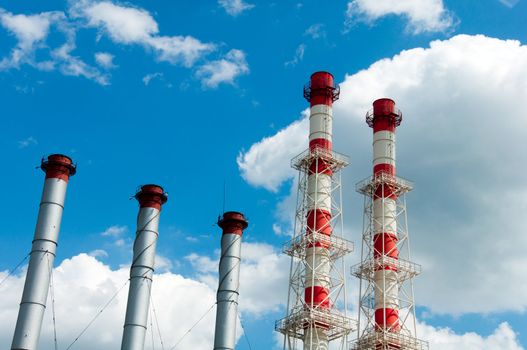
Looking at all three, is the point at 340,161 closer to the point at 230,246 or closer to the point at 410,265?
the point at 410,265

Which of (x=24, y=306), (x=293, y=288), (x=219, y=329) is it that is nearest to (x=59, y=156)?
(x=24, y=306)

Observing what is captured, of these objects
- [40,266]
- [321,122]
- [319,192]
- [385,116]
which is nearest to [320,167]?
[319,192]

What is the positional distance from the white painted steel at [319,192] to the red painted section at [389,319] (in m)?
8.59

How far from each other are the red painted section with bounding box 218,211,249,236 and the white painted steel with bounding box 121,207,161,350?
16.1 ft

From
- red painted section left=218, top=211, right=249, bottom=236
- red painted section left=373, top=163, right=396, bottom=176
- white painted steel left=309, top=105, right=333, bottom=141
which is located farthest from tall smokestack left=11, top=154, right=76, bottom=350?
red painted section left=373, top=163, right=396, bottom=176

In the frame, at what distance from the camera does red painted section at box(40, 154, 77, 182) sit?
A: 47500 mm

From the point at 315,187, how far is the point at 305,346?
12.2m

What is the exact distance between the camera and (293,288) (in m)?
A: 58.2

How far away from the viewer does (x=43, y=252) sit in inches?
1790

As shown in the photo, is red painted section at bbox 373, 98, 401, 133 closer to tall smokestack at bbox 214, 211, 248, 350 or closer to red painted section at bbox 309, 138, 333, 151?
red painted section at bbox 309, 138, 333, 151

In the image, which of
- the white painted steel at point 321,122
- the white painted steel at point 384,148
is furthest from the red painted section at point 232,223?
the white painted steel at point 384,148

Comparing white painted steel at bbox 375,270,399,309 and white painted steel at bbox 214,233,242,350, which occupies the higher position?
white painted steel at bbox 375,270,399,309

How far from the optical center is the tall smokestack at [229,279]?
4938cm

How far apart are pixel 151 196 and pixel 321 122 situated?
1882 cm
